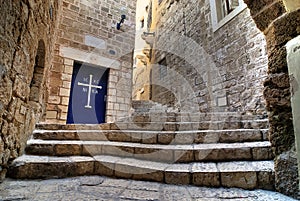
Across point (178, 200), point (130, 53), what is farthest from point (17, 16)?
point (130, 53)

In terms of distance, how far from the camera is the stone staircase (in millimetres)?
1370

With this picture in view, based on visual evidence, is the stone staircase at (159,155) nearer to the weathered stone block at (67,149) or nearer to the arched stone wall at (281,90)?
the weathered stone block at (67,149)

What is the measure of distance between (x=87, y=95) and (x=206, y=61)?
9.95 feet

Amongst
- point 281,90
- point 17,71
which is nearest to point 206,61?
point 281,90

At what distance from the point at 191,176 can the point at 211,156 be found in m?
0.32

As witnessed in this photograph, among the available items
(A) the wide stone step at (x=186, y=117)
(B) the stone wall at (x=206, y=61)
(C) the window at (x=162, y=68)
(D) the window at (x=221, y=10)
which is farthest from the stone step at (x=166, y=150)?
(C) the window at (x=162, y=68)

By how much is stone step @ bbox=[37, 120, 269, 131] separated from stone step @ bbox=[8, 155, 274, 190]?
56 cm

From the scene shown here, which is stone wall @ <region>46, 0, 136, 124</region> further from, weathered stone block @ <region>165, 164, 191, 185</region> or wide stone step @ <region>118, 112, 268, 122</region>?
weathered stone block @ <region>165, 164, 191, 185</region>

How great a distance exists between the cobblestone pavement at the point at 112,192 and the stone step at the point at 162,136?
0.61 metres

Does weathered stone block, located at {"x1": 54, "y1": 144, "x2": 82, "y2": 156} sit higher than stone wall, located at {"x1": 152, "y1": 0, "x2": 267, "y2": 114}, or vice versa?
stone wall, located at {"x1": 152, "y1": 0, "x2": 267, "y2": 114}

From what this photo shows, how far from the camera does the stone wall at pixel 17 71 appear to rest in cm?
127

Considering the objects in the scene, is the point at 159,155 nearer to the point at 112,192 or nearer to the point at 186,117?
the point at 112,192

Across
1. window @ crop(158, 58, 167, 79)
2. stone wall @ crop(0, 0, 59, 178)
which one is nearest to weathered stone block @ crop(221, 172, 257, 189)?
stone wall @ crop(0, 0, 59, 178)

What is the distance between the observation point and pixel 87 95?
4.22 m
